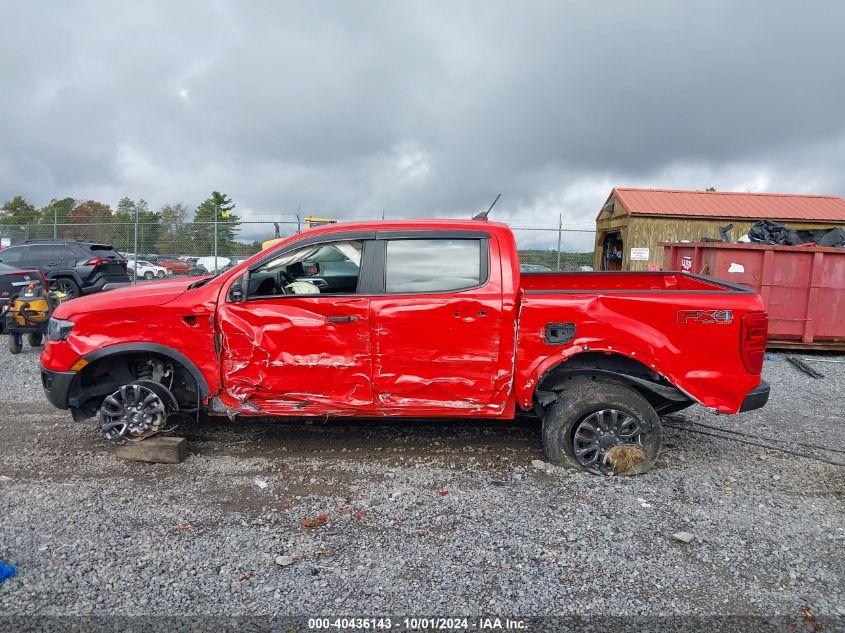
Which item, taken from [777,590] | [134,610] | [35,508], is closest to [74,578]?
[134,610]

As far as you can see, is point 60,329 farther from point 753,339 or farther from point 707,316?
point 753,339

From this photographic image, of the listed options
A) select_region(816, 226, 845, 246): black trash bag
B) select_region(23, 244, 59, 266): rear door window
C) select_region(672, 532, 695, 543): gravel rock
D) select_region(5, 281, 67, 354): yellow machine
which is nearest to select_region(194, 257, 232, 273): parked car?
select_region(23, 244, 59, 266): rear door window

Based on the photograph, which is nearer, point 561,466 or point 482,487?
point 482,487

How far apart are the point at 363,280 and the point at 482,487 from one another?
69.0 inches

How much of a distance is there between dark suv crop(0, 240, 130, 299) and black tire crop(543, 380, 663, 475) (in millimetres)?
12054

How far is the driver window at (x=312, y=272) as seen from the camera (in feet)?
A: 13.6

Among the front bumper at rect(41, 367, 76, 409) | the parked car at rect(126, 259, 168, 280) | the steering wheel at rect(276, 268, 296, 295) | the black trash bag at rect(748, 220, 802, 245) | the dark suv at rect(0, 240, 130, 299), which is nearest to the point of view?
the front bumper at rect(41, 367, 76, 409)

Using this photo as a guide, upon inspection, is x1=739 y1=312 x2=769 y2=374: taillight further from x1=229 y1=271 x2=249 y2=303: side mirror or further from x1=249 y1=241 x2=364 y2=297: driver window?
x1=229 y1=271 x2=249 y2=303: side mirror

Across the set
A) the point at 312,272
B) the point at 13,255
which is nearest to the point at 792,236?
the point at 312,272

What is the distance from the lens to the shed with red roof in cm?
1462

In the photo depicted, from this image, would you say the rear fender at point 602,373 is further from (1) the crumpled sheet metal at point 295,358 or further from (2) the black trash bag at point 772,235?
(2) the black trash bag at point 772,235

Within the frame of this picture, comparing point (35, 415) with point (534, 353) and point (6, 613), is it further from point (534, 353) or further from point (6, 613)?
point (534, 353)

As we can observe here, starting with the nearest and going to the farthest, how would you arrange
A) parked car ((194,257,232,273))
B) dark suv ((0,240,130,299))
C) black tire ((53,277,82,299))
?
1. black tire ((53,277,82,299))
2. dark suv ((0,240,130,299))
3. parked car ((194,257,232,273))

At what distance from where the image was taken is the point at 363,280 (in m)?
4.07
